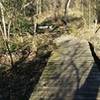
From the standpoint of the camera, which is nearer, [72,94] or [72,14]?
[72,94]

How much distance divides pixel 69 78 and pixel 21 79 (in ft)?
10.1

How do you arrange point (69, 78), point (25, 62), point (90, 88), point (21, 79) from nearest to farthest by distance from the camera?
1. point (90, 88)
2. point (69, 78)
3. point (21, 79)
4. point (25, 62)

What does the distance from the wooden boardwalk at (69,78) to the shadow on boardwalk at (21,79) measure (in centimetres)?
94

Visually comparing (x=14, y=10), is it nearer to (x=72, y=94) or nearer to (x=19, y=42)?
(x=19, y=42)

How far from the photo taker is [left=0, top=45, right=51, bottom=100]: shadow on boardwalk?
10.4 meters

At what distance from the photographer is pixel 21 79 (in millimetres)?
11344

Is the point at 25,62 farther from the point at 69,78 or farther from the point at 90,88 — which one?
the point at 90,88

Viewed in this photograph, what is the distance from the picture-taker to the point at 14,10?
12266mm

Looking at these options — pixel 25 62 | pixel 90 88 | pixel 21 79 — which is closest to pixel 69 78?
pixel 90 88

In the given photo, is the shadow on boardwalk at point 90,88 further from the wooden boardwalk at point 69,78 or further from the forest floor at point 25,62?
the forest floor at point 25,62

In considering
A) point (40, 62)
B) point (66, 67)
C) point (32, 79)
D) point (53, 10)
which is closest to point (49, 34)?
point (40, 62)

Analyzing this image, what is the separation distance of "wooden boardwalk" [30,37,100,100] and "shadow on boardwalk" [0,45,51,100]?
0.94 m

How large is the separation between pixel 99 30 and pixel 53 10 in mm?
8982

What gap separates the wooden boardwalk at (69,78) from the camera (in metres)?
7.56
